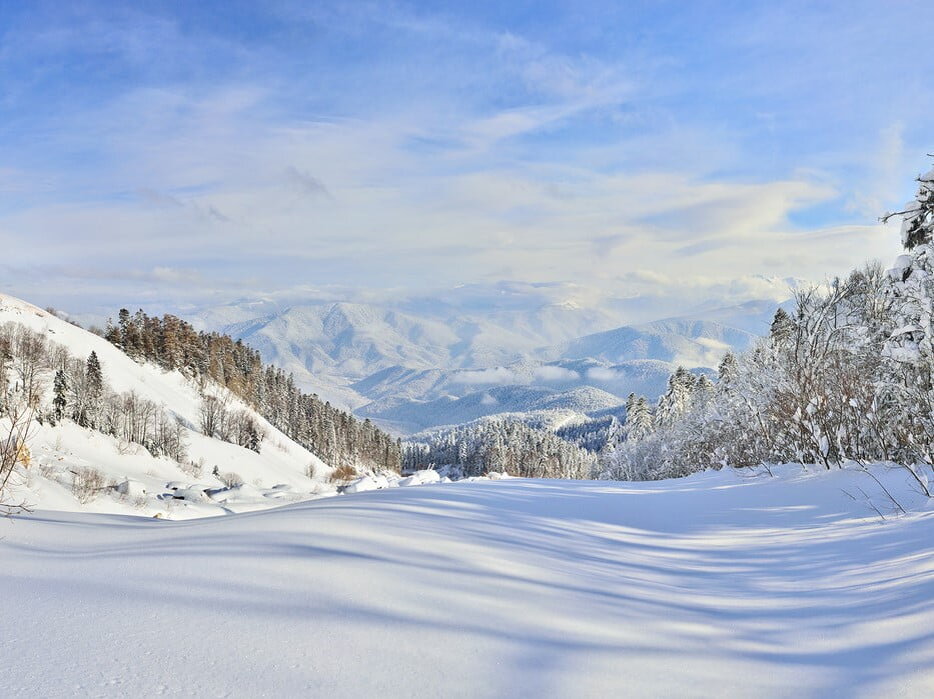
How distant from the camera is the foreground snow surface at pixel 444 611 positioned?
2912 millimetres

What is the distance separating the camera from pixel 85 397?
156 feet

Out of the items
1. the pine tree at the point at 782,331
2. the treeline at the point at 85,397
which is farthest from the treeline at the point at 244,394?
the pine tree at the point at 782,331

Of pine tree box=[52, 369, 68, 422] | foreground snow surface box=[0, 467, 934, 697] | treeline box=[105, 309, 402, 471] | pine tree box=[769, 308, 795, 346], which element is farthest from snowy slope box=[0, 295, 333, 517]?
pine tree box=[769, 308, 795, 346]

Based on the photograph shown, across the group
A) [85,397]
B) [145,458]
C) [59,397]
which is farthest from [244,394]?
[59,397]

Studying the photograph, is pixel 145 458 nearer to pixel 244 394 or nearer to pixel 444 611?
pixel 244 394

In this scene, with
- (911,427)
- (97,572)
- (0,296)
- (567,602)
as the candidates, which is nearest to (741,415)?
(911,427)

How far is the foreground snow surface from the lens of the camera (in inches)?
115

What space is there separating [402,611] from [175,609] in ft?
4.46

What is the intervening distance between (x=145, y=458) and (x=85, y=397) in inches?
293

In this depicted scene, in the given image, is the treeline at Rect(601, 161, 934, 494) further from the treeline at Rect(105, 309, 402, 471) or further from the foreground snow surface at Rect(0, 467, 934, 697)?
the treeline at Rect(105, 309, 402, 471)

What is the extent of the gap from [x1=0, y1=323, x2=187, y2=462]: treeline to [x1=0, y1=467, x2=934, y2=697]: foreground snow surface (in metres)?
47.3

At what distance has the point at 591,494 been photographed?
12688 millimetres

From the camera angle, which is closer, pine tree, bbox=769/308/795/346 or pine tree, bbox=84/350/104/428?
pine tree, bbox=769/308/795/346

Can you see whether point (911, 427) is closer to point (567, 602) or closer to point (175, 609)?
point (567, 602)
